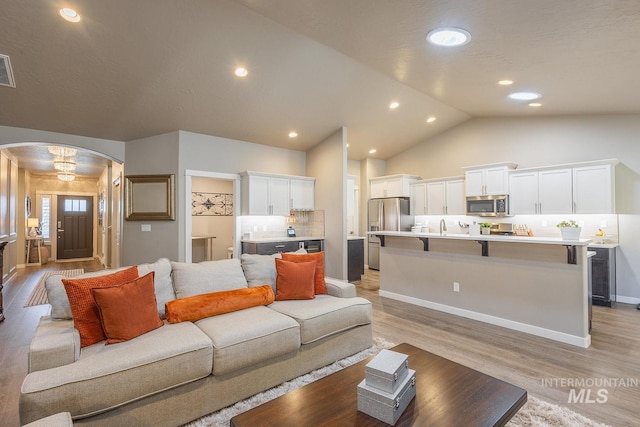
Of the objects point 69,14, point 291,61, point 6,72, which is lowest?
point 6,72

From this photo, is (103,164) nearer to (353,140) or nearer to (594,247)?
(353,140)

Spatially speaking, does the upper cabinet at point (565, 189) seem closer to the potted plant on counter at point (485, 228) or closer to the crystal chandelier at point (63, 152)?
the potted plant on counter at point (485, 228)

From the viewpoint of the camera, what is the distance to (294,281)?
10.5 feet

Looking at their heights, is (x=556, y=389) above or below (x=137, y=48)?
below

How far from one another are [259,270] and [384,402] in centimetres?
204

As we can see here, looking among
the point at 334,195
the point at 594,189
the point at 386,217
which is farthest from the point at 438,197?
the point at 594,189

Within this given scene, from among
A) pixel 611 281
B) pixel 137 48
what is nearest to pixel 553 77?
pixel 611 281

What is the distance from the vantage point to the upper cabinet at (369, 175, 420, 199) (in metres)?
7.44

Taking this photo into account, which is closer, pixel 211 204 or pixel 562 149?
pixel 562 149

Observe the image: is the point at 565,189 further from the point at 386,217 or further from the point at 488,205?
the point at 386,217

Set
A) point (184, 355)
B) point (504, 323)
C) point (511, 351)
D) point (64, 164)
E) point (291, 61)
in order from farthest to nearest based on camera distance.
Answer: point (64, 164) → point (291, 61) → point (504, 323) → point (511, 351) → point (184, 355)

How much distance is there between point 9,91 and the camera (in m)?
3.90

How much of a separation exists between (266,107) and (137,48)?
1.99 meters

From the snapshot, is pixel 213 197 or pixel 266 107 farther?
pixel 213 197
